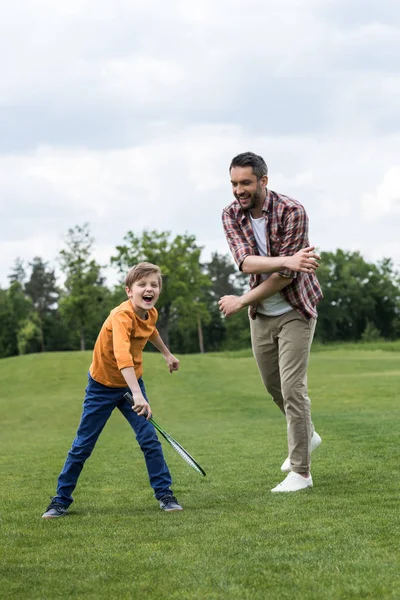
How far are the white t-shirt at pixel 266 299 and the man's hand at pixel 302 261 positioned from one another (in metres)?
0.44

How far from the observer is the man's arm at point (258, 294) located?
6168 mm

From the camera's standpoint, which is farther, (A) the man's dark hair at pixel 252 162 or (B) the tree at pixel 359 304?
(B) the tree at pixel 359 304

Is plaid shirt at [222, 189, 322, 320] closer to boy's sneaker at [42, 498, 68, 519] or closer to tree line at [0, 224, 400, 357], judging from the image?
boy's sneaker at [42, 498, 68, 519]

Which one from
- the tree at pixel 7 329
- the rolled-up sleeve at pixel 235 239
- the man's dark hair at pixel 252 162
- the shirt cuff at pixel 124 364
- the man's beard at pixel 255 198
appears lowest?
the shirt cuff at pixel 124 364

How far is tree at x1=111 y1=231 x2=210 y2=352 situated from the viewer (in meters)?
64.9

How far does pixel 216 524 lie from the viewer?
497 centimetres

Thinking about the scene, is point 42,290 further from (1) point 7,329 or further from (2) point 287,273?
(2) point 287,273

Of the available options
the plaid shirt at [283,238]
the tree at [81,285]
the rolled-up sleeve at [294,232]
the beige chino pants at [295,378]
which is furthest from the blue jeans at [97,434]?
the tree at [81,285]

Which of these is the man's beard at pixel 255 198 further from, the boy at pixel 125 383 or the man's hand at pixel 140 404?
the man's hand at pixel 140 404

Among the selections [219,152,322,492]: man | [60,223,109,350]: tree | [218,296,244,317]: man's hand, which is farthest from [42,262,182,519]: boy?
[60,223,109,350]: tree

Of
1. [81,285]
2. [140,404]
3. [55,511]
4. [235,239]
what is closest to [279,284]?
[235,239]

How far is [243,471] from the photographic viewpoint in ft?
24.7

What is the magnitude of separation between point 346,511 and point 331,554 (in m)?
1.13

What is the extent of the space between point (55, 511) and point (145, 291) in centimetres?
165
